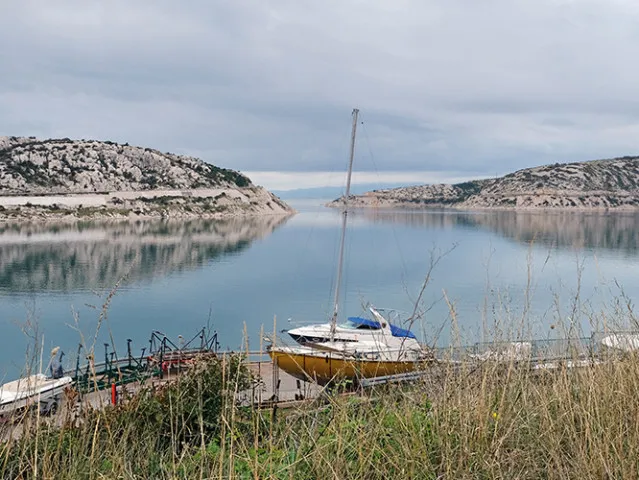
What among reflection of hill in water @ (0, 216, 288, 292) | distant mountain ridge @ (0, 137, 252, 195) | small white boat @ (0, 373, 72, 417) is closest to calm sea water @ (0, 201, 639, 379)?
reflection of hill in water @ (0, 216, 288, 292)

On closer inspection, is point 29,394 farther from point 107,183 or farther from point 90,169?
point 90,169

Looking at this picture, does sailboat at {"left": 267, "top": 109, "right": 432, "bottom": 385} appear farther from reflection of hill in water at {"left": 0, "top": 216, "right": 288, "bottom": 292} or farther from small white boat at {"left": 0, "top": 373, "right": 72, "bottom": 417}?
reflection of hill in water at {"left": 0, "top": 216, "right": 288, "bottom": 292}

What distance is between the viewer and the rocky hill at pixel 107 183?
286 ft

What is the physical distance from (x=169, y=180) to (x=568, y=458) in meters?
109

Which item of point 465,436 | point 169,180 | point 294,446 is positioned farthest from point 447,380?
point 169,180

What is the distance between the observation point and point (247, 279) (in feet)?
134

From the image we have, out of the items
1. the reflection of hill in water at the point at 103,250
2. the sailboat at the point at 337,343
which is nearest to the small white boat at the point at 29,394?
the sailboat at the point at 337,343

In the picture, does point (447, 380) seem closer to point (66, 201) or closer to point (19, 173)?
point (66, 201)

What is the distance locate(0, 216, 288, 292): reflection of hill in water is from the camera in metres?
38.9

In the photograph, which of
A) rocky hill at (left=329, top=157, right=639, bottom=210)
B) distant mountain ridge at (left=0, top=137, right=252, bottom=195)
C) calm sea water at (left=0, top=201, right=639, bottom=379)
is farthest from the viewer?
rocky hill at (left=329, top=157, right=639, bottom=210)

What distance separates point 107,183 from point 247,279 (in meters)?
66.5

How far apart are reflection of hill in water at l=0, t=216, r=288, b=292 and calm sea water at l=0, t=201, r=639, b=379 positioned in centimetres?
12

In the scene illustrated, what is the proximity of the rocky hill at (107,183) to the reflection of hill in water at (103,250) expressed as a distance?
759 cm

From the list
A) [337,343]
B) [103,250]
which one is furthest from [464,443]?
[103,250]
